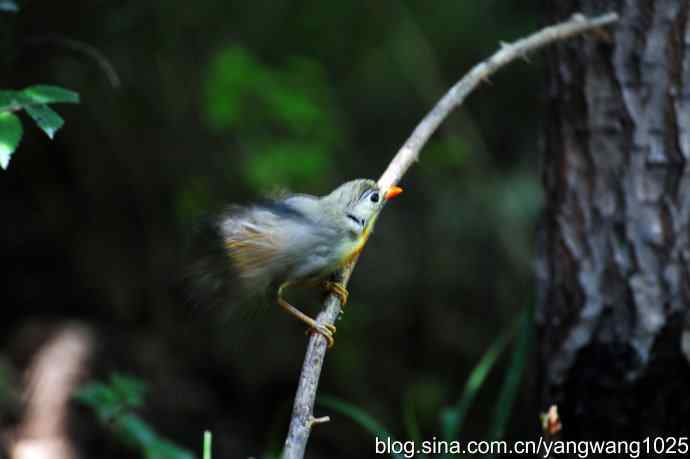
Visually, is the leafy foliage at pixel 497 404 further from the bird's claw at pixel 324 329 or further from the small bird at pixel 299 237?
the bird's claw at pixel 324 329

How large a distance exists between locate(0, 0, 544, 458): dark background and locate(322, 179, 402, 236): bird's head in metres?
2.27

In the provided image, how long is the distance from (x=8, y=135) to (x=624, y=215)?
2.36m

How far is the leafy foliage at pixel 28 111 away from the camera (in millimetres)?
2049

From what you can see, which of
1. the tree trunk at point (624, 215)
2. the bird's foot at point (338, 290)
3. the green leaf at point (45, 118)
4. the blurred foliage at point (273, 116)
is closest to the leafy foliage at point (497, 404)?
the tree trunk at point (624, 215)

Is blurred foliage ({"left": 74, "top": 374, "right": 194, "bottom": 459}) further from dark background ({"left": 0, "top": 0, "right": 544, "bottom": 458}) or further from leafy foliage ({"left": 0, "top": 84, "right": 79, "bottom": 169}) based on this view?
leafy foliage ({"left": 0, "top": 84, "right": 79, "bottom": 169})

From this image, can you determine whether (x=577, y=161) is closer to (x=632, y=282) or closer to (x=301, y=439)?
(x=632, y=282)

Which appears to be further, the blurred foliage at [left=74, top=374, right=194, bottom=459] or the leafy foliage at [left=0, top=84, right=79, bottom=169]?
the blurred foliage at [left=74, top=374, right=194, bottom=459]

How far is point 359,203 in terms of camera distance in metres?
2.65

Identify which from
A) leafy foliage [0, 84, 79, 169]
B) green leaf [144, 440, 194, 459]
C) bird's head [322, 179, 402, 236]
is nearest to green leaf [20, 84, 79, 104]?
leafy foliage [0, 84, 79, 169]

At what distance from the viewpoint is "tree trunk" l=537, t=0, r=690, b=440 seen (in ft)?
9.82

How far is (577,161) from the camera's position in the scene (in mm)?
3135

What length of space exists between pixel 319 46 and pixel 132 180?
193cm

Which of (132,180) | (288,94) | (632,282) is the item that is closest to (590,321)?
(632,282)

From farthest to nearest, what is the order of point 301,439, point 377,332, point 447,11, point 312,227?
point 447,11
point 377,332
point 312,227
point 301,439
